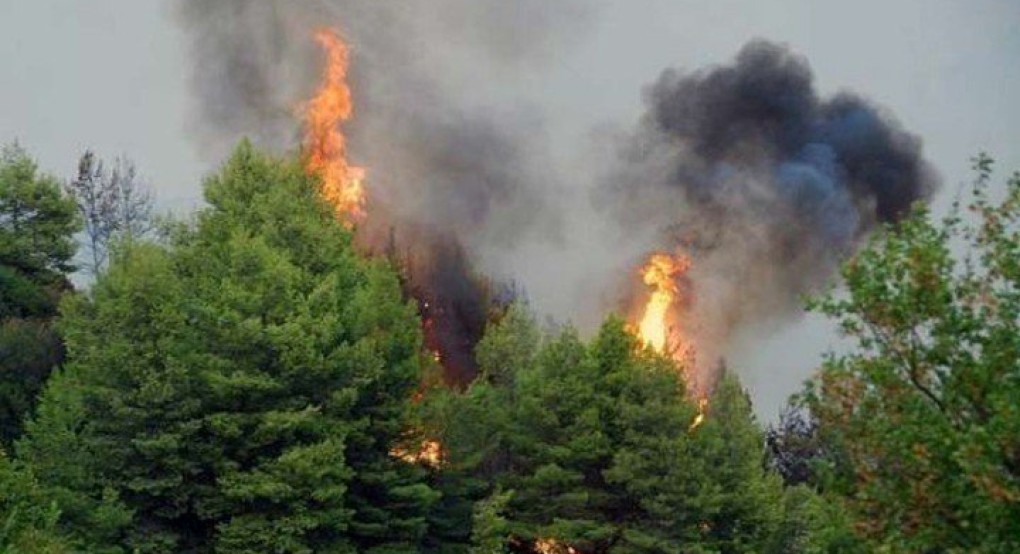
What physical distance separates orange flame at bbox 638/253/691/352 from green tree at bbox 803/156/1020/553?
234 ft

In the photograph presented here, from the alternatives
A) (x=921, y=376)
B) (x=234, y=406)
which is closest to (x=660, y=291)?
(x=234, y=406)

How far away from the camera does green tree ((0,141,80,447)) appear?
61844mm

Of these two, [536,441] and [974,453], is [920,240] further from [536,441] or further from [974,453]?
[536,441]

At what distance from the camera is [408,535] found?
57594 millimetres

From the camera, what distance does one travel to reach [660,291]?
3964 inches

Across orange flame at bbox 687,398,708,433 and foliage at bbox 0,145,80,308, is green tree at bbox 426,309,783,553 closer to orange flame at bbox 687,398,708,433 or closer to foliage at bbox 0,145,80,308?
orange flame at bbox 687,398,708,433

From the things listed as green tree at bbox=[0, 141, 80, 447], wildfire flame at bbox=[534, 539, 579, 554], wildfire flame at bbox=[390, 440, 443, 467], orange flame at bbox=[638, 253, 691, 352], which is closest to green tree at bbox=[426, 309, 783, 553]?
wildfire flame at bbox=[534, 539, 579, 554]

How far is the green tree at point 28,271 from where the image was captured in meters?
61.8

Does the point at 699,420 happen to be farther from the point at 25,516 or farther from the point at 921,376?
the point at 921,376

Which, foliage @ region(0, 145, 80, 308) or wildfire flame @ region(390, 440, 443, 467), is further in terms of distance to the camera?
foliage @ region(0, 145, 80, 308)

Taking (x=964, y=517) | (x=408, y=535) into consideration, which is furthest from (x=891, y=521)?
(x=408, y=535)

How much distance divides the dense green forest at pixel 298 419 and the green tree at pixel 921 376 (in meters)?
15.8

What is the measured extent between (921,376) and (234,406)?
34.0 metres

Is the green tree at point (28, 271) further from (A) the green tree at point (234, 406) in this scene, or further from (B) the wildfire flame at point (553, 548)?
(B) the wildfire flame at point (553, 548)
